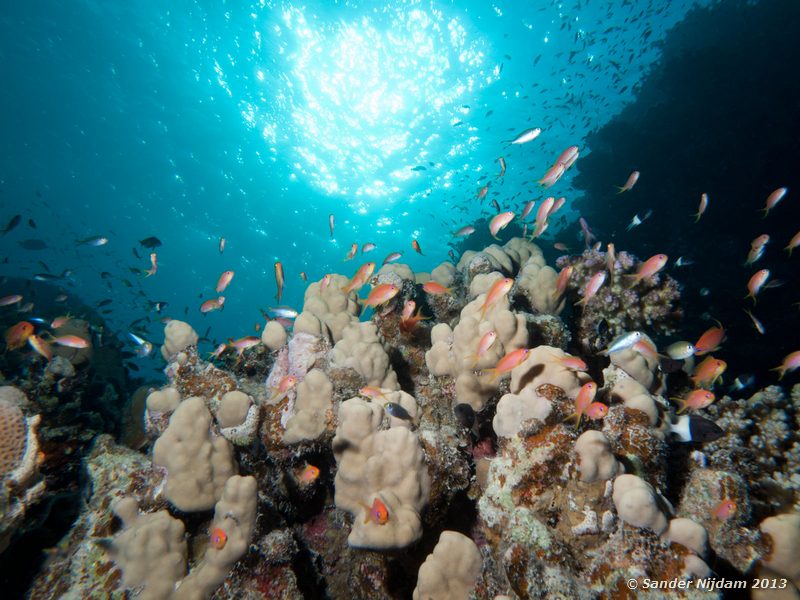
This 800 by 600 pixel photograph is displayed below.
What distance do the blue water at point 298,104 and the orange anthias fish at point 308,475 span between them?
457 inches

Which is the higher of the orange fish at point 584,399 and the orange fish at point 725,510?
the orange fish at point 584,399

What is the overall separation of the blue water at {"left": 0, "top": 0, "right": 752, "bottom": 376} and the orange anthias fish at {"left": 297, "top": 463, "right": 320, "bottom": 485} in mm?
11620

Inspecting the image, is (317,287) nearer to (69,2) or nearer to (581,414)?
(581,414)

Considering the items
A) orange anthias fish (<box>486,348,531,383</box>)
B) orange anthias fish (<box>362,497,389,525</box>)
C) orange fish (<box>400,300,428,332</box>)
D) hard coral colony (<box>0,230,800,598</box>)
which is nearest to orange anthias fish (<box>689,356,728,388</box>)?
hard coral colony (<box>0,230,800,598</box>)

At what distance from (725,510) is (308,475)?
3.58 metres

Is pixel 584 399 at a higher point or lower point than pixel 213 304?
lower

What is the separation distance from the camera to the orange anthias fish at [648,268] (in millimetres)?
4648

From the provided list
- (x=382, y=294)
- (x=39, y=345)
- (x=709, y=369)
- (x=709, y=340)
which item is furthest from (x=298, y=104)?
(x=709, y=369)

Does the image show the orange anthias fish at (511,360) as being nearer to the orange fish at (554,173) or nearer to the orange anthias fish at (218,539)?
the orange anthias fish at (218,539)

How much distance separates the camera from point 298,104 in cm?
2327

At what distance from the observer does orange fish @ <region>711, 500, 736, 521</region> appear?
253cm

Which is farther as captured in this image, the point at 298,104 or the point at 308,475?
the point at 298,104
